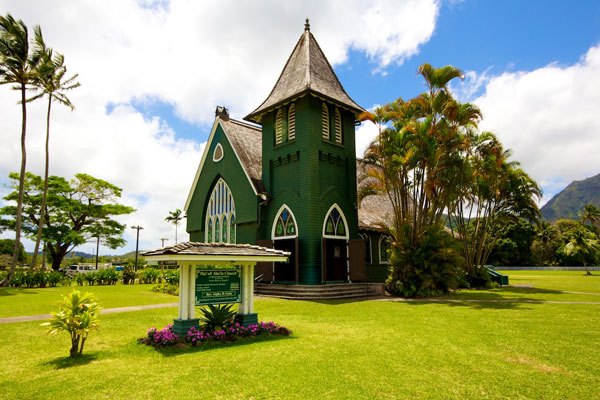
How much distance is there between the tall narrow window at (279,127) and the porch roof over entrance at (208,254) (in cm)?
1262

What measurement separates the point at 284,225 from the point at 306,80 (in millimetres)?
7402

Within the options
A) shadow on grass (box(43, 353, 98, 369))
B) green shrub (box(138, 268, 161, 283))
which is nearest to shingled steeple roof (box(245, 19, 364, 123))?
shadow on grass (box(43, 353, 98, 369))

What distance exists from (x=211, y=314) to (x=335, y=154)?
1371 centimetres

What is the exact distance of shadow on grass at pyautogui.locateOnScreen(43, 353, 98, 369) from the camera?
6861 millimetres

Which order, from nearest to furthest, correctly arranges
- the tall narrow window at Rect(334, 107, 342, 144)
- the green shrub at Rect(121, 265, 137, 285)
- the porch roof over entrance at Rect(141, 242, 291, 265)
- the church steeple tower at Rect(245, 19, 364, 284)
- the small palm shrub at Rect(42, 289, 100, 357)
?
the small palm shrub at Rect(42, 289, 100, 357)
the porch roof over entrance at Rect(141, 242, 291, 265)
the church steeple tower at Rect(245, 19, 364, 284)
the tall narrow window at Rect(334, 107, 342, 144)
the green shrub at Rect(121, 265, 137, 285)

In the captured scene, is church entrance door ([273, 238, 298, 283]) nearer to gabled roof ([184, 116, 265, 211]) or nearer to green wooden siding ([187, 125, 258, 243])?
green wooden siding ([187, 125, 258, 243])

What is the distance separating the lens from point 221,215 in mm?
24906

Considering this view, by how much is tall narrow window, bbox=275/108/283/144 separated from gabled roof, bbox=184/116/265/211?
2350mm

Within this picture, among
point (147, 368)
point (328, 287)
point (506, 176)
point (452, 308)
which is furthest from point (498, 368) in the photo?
point (506, 176)

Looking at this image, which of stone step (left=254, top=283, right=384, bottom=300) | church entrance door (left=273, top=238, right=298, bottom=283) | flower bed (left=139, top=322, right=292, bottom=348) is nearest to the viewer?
flower bed (left=139, top=322, right=292, bottom=348)

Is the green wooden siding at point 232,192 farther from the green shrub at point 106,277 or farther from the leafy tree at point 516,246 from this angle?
the leafy tree at point 516,246

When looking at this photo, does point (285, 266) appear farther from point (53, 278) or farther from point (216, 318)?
point (53, 278)

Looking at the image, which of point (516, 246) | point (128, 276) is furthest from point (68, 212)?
point (516, 246)

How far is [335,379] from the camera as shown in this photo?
5828mm
